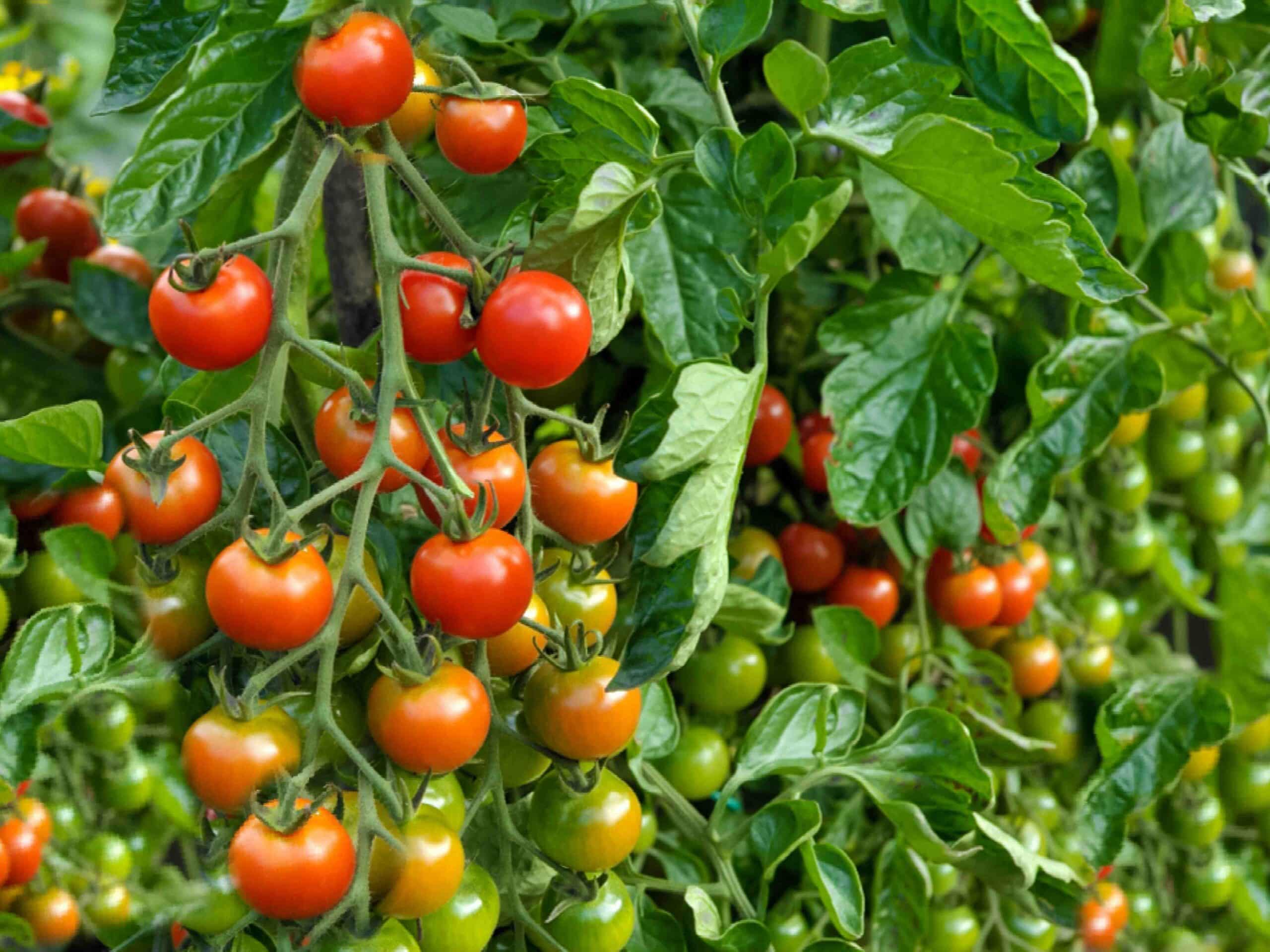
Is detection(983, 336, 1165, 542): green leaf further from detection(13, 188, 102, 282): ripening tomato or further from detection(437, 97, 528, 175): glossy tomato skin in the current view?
detection(13, 188, 102, 282): ripening tomato

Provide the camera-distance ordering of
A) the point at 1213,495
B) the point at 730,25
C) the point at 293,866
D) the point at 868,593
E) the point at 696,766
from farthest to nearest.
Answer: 1. the point at 1213,495
2. the point at 868,593
3. the point at 696,766
4. the point at 730,25
5. the point at 293,866

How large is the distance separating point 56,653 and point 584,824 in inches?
8.1

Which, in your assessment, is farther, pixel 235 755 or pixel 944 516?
pixel 944 516

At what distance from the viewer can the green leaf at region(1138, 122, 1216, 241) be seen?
0.73m

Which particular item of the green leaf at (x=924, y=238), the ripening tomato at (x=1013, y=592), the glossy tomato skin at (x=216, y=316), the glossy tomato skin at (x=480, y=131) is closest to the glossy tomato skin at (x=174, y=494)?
the glossy tomato skin at (x=216, y=316)

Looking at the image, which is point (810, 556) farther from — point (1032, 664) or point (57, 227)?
point (57, 227)

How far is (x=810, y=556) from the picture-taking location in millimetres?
680

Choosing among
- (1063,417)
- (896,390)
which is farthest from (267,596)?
(1063,417)

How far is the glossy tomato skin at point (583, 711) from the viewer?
404mm

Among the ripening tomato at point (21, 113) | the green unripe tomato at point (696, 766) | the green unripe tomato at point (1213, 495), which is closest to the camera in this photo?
the green unripe tomato at point (696, 766)

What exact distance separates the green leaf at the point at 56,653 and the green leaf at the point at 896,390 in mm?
326

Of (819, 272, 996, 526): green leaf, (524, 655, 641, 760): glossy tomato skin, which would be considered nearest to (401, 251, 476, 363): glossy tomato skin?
(524, 655, 641, 760): glossy tomato skin

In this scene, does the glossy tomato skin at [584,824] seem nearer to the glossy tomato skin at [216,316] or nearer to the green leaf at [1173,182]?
the glossy tomato skin at [216,316]

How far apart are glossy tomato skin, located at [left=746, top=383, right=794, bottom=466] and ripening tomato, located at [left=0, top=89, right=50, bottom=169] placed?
1.43 ft
